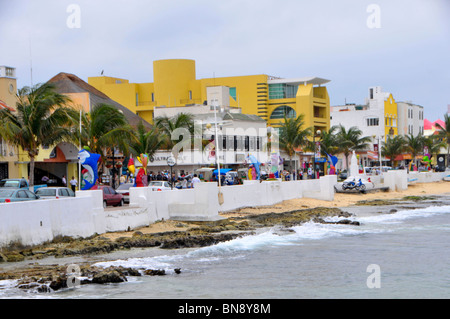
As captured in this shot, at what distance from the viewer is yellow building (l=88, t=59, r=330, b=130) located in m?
73.5

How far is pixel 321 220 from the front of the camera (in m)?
28.9

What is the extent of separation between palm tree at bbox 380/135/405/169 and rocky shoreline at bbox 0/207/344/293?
56.7 meters

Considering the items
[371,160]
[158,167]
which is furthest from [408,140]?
[158,167]

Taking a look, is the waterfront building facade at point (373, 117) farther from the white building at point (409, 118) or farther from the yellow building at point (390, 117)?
the white building at point (409, 118)

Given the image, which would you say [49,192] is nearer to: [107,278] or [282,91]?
[107,278]

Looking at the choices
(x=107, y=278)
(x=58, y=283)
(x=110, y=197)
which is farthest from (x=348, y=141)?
(x=58, y=283)

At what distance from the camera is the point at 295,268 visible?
17.1m

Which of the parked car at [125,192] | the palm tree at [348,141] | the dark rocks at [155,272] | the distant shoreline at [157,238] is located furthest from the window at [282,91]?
the dark rocks at [155,272]

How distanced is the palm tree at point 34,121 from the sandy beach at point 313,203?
9.72 metres

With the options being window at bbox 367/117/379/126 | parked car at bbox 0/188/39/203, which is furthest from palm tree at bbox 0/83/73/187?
window at bbox 367/117/379/126

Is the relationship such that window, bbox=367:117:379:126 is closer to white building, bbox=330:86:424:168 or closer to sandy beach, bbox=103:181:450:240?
white building, bbox=330:86:424:168

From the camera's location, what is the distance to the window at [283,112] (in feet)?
241

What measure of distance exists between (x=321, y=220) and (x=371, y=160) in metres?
60.0

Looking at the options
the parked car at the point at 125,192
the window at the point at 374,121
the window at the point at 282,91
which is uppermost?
the window at the point at 282,91
